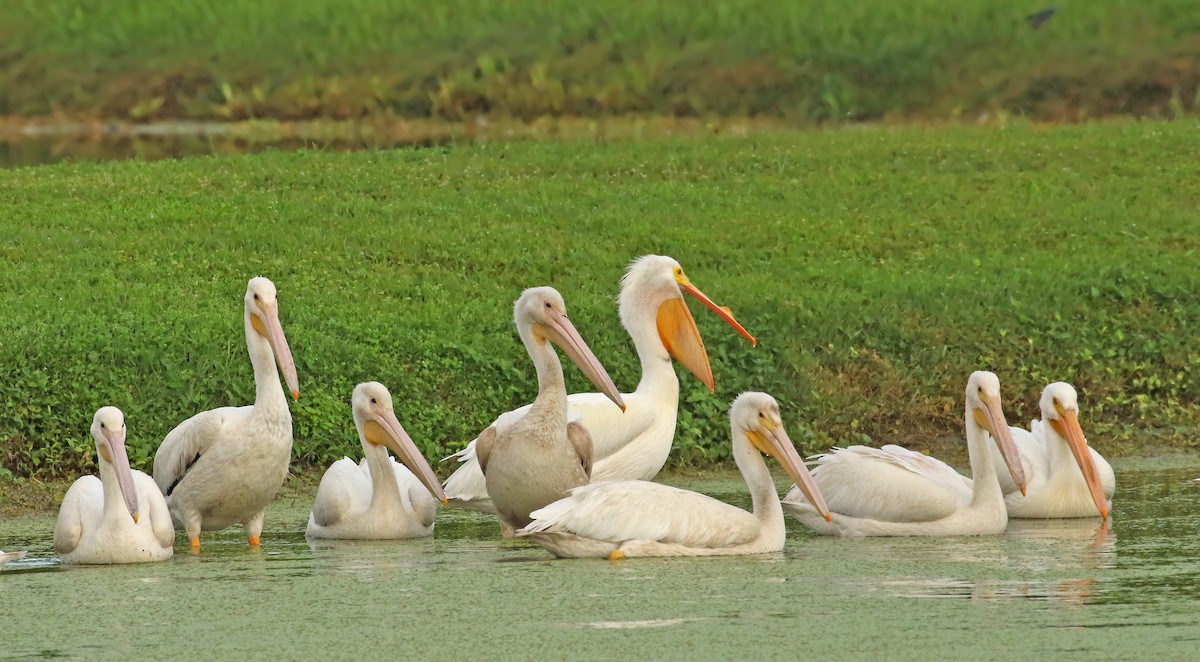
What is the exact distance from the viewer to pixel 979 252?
1247 centimetres

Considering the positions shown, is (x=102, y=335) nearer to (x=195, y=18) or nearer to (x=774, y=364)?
(x=774, y=364)

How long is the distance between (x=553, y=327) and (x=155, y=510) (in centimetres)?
173

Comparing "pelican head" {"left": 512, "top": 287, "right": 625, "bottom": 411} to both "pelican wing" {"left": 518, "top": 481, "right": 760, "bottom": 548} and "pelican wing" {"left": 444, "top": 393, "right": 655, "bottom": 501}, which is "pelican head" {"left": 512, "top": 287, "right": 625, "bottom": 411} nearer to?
"pelican wing" {"left": 444, "top": 393, "right": 655, "bottom": 501}

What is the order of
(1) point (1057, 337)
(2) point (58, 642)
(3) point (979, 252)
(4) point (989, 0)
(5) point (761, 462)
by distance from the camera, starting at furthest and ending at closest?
(4) point (989, 0) < (3) point (979, 252) < (1) point (1057, 337) < (5) point (761, 462) < (2) point (58, 642)

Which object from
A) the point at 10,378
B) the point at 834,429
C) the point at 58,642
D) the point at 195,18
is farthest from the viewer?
the point at 195,18

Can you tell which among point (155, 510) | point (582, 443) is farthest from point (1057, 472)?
point (155, 510)

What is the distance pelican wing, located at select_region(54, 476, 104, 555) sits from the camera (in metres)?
7.20

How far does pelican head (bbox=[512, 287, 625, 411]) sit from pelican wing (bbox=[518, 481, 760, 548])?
2.94 feet

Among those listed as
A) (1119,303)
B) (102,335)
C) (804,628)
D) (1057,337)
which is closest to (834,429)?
(1057,337)

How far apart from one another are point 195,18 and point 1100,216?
19.2 meters

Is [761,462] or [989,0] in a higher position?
[989,0]

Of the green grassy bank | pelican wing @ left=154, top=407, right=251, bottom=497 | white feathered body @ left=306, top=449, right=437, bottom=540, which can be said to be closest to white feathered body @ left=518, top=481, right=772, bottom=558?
white feathered body @ left=306, top=449, right=437, bottom=540

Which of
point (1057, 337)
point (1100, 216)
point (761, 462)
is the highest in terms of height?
point (1100, 216)

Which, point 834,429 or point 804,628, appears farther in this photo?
point 834,429
